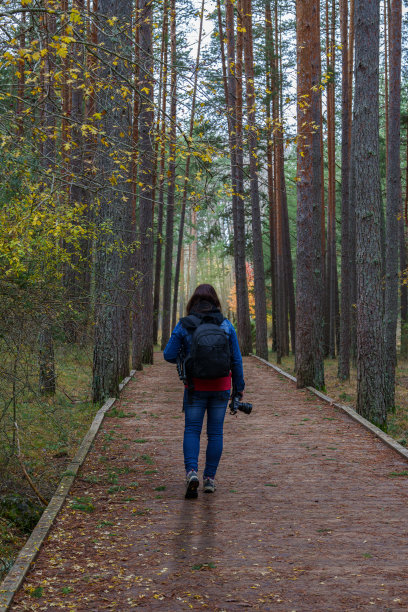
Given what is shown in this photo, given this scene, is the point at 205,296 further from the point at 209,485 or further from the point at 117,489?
the point at 117,489

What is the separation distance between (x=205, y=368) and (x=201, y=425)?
2.10 ft

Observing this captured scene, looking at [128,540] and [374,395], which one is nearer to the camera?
[128,540]

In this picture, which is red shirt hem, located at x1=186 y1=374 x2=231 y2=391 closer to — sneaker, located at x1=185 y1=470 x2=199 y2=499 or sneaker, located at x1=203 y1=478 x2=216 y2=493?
sneaker, located at x1=185 y1=470 x2=199 y2=499

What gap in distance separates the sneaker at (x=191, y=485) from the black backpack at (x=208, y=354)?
3.02 feet

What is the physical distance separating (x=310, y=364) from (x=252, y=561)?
1008 cm

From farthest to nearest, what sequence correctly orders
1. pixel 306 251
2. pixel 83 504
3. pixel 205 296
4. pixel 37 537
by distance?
pixel 306 251 → pixel 205 296 → pixel 83 504 → pixel 37 537

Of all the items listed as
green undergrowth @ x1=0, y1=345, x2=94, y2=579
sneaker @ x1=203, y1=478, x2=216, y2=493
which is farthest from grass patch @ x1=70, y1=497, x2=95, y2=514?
sneaker @ x1=203, y1=478, x2=216, y2=493

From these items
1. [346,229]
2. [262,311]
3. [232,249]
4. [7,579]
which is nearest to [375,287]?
[7,579]

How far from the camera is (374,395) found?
10.2 metres

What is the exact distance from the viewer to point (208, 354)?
19.5 feet

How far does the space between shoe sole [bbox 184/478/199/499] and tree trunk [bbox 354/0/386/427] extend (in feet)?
16.2

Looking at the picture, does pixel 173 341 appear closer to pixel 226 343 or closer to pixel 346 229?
pixel 226 343

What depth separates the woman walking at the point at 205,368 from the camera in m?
5.97

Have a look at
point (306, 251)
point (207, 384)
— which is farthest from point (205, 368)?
point (306, 251)
